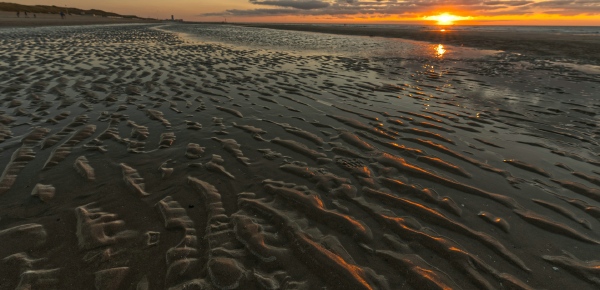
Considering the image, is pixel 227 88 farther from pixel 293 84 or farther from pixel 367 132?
pixel 367 132

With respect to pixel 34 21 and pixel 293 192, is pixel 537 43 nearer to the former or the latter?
pixel 293 192

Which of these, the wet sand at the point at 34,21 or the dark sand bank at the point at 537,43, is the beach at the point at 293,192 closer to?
the dark sand bank at the point at 537,43

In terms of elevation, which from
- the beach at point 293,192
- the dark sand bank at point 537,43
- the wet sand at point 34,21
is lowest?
the beach at point 293,192

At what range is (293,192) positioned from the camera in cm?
491

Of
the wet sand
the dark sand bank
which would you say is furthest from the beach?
the wet sand

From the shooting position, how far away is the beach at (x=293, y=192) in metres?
A: 3.40

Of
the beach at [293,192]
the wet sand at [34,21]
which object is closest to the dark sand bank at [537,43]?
the beach at [293,192]

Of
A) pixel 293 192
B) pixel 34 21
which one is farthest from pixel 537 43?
pixel 34 21

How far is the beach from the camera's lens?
3398mm

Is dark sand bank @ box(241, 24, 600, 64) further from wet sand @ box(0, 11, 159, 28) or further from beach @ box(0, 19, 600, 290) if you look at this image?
wet sand @ box(0, 11, 159, 28)

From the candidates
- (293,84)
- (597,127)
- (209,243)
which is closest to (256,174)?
(209,243)

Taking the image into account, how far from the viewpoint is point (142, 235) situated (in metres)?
3.84

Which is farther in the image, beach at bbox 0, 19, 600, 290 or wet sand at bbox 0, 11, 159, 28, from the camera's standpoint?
wet sand at bbox 0, 11, 159, 28

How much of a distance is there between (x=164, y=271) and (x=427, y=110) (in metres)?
9.49
